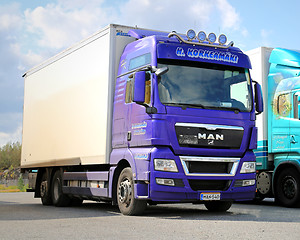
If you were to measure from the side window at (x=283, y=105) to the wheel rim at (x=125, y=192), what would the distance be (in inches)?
194

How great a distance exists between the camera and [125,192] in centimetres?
1023

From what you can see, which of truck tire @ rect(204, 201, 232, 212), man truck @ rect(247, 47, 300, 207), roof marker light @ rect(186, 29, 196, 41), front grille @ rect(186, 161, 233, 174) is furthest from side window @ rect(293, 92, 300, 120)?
roof marker light @ rect(186, 29, 196, 41)

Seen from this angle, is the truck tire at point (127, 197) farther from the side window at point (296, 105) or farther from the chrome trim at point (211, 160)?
the side window at point (296, 105)

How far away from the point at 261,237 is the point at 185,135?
125 inches

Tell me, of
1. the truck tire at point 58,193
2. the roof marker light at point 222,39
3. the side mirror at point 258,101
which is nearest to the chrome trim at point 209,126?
the side mirror at point 258,101

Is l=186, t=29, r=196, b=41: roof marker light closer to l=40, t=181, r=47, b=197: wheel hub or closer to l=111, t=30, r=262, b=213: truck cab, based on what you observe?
l=111, t=30, r=262, b=213: truck cab

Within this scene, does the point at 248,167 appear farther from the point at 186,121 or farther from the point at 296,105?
the point at 296,105

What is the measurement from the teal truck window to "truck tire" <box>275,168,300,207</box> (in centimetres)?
513

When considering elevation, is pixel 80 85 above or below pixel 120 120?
above

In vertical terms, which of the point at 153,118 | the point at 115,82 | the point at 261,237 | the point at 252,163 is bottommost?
the point at 261,237

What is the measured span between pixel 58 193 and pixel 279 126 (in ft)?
19.9

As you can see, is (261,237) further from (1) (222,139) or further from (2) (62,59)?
(2) (62,59)

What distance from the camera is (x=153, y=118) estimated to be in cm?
962

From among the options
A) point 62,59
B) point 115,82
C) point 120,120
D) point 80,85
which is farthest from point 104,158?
point 62,59
